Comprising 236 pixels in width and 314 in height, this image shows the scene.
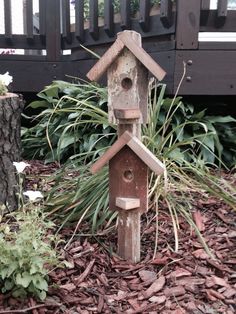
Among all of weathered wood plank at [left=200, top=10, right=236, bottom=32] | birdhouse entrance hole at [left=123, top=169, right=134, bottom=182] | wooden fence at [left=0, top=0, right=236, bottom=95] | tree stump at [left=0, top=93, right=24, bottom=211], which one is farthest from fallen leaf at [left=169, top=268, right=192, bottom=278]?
weathered wood plank at [left=200, top=10, right=236, bottom=32]

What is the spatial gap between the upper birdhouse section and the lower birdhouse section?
155 millimetres

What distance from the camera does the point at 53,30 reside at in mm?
4848

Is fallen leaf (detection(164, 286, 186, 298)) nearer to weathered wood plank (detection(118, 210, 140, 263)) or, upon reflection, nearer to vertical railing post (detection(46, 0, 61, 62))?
weathered wood plank (detection(118, 210, 140, 263))

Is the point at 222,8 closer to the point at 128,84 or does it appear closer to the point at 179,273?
the point at 128,84

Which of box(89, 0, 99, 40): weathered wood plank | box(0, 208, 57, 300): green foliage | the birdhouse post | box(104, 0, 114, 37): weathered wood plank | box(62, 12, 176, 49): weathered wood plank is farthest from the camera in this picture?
box(89, 0, 99, 40): weathered wood plank

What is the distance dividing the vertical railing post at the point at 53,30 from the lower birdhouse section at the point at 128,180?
3258mm

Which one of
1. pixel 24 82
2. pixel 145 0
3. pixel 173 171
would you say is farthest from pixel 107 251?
pixel 24 82

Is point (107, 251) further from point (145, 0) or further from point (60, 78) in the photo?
point (60, 78)

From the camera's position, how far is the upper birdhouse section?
1877mm

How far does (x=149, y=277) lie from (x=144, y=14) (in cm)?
237

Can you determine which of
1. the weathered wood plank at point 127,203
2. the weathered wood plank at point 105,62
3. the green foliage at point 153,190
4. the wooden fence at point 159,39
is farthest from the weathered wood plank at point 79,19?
the weathered wood plank at point 127,203

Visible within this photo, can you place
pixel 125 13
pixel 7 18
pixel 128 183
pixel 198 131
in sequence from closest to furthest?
pixel 128 183 → pixel 198 131 → pixel 125 13 → pixel 7 18

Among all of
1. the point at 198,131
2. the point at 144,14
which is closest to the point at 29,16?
the point at 144,14

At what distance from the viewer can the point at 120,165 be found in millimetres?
1895
